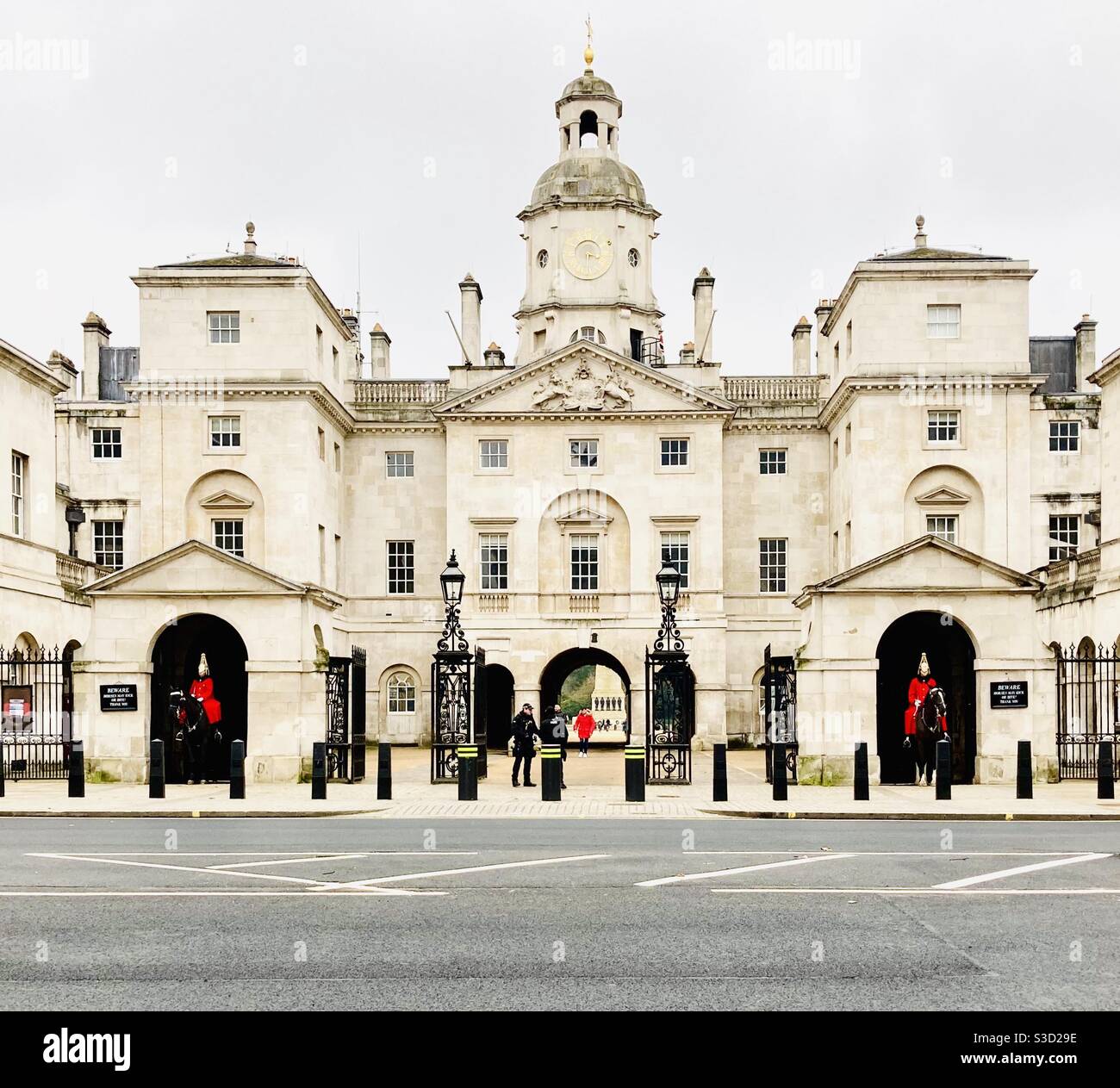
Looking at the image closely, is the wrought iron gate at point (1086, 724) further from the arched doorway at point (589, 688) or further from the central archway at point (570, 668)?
the central archway at point (570, 668)

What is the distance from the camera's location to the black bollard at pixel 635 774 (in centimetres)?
2378

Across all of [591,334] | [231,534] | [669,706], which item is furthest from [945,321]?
[231,534]

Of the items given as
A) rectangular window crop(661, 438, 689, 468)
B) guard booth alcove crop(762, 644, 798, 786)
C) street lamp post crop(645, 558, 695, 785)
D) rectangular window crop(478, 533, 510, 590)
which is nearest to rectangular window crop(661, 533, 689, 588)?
rectangular window crop(661, 438, 689, 468)

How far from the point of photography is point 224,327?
160 ft

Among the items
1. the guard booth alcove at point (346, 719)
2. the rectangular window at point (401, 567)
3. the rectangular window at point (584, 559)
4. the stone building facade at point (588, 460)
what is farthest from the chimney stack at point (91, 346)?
the guard booth alcove at point (346, 719)

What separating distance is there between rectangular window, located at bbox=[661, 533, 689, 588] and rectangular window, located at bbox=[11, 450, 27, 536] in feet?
72.5

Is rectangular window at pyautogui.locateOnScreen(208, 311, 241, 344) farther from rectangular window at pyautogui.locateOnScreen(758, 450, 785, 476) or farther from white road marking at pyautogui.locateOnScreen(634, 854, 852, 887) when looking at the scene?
white road marking at pyautogui.locateOnScreen(634, 854, 852, 887)

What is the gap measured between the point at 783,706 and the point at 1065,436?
24950 mm

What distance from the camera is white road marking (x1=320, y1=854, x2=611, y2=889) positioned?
13.1 meters

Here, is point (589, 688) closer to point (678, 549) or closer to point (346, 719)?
point (678, 549)

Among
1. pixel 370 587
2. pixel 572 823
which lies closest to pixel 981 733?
pixel 572 823

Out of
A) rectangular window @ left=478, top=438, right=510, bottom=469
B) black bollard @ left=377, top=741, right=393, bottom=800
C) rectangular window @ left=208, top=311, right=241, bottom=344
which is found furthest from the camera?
rectangular window @ left=478, top=438, right=510, bottom=469

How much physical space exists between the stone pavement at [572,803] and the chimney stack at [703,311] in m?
29.3
